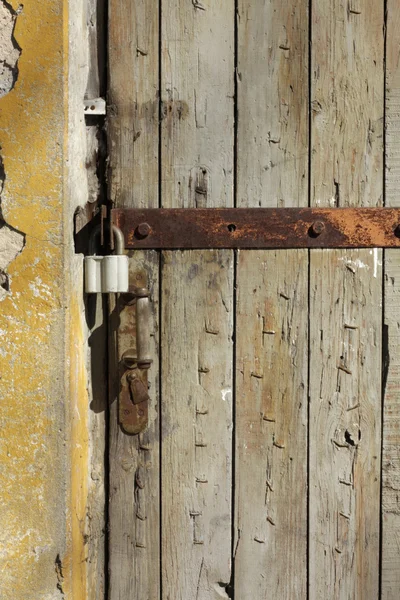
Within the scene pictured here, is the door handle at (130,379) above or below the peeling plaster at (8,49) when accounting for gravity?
below

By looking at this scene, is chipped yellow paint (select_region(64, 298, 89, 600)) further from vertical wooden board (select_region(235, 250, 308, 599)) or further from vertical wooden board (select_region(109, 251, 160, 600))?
vertical wooden board (select_region(235, 250, 308, 599))

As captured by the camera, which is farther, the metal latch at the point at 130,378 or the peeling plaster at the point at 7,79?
the metal latch at the point at 130,378

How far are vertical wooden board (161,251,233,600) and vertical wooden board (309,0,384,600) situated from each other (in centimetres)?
17

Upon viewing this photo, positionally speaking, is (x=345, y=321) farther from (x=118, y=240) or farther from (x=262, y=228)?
(x=118, y=240)

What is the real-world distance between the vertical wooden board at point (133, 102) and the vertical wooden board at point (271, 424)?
246 millimetres

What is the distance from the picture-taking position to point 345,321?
44.8 inches

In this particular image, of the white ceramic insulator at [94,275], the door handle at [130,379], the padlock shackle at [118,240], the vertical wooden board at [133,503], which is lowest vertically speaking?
the vertical wooden board at [133,503]

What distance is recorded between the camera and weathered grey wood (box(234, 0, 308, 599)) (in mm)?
1116

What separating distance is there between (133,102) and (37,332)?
47 cm

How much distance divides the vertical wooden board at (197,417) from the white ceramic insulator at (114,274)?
0.37 feet

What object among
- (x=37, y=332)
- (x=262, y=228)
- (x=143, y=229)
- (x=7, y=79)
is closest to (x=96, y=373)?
(x=37, y=332)

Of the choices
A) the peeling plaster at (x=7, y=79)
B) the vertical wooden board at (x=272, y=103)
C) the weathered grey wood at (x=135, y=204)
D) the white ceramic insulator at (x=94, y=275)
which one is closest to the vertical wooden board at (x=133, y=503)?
the weathered grey wood at (x=135, y=204)

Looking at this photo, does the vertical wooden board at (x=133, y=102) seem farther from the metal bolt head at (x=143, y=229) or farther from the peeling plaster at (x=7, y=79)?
the peeling plaster at (x=7, y=79)

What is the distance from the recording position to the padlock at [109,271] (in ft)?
3.39
